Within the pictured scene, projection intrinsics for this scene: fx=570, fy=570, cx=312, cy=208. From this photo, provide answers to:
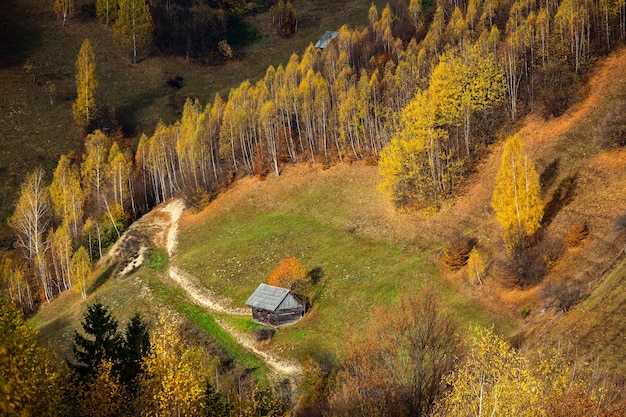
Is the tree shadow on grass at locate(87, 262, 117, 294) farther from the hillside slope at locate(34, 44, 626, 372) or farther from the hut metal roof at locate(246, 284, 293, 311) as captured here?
the hut metal roof at locate(246, 284, 293, 311)

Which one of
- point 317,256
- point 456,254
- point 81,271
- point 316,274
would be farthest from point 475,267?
point 81,271

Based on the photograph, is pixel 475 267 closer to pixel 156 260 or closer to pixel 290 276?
pixel 290 276

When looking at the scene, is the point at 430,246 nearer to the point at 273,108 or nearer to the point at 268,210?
the point at 268,210

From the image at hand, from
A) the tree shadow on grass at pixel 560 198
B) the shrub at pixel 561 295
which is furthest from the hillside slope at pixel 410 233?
the shrub at pixel 561 295

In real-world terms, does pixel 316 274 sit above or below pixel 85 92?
below

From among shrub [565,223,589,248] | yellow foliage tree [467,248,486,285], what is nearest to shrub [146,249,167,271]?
yellow foliage tree [467,248,486,285]

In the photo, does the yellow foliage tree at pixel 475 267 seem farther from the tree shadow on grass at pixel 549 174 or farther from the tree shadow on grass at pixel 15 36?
the tree shadow on grass at pixel 15 36

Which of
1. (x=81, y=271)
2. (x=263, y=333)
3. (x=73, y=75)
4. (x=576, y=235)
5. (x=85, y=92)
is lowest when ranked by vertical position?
(x=263, y=333)
